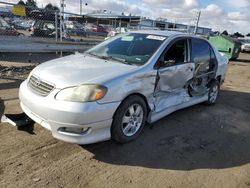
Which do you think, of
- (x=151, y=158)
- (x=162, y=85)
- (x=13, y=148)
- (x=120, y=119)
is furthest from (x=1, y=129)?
(x=162, y=85)

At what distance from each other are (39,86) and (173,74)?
7.52 ft

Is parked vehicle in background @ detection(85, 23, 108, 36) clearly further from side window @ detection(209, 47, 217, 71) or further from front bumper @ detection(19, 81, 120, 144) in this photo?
front bumper @ detection(19, 81, 120, 144)

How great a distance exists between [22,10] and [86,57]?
5951 mm

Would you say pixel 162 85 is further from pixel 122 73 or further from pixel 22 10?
pixel 22 10

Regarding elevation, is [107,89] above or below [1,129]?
above

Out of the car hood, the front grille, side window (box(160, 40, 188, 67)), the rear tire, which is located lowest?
the rear tire

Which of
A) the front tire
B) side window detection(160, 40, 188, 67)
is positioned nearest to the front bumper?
the front tire

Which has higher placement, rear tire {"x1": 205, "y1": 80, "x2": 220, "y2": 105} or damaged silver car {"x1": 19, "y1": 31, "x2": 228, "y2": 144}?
damaged silver car {"x1": 19, "y1": 31, "x2": 228, "y2": 144}

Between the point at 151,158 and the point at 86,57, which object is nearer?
the point at 151,158

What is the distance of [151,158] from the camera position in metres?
3.87

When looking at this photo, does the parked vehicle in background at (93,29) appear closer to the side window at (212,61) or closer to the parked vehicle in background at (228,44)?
Result: the parked vehicle in background at (228,44)

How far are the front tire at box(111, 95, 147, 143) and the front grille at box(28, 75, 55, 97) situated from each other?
944 millimetres

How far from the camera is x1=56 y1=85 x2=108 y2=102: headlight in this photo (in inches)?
136

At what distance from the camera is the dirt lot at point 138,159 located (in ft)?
10.8
